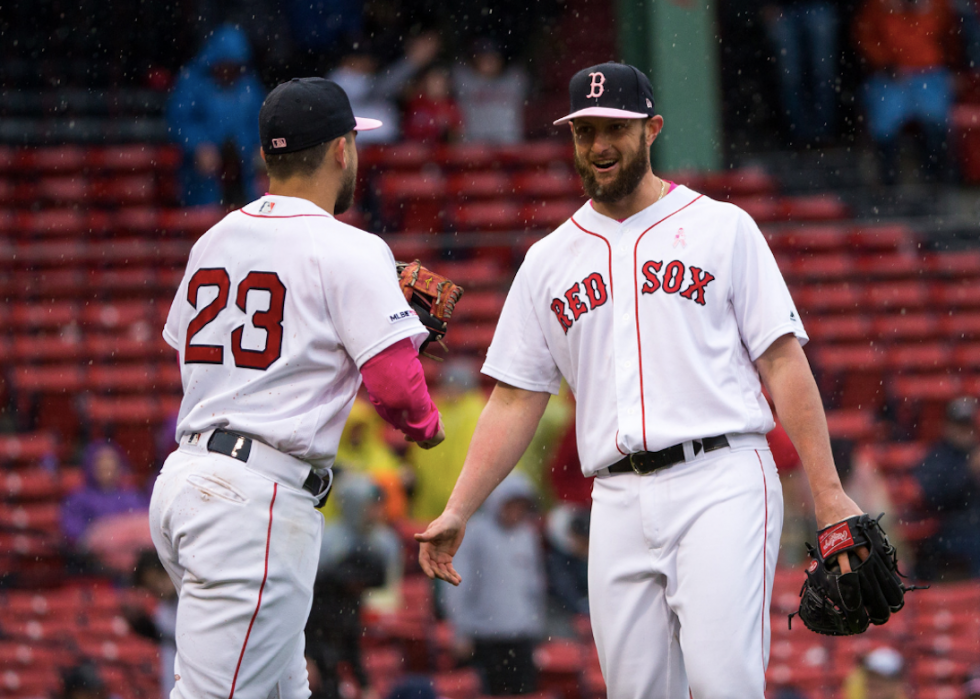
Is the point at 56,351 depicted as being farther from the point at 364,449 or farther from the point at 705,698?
the point at 705,698

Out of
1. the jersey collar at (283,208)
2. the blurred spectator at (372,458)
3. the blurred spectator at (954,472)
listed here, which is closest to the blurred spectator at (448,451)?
the blurred spectator at (372,458)

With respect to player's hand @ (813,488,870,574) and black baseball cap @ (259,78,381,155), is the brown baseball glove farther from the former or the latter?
player's hand @ (813,488,870,574)

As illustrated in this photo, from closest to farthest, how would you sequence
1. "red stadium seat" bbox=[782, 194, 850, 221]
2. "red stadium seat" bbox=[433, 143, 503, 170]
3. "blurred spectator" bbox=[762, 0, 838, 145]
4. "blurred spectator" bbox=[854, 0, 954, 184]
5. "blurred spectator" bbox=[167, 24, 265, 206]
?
"blurred spectator" bbox=[167, 24, 265, 206] < "red stadium seat" bbox=[433, 143, 503, 170] < "red stadium seat" bbox=[782, 194, 850, 221] < "blurred spectator" bbox=[854, 0, 954, 184] < "blurred spectator" bbox=[762, 0, 838, 145]

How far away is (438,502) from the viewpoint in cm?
788

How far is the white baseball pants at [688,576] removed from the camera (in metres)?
3.22

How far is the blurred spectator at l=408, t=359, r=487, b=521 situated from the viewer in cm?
774

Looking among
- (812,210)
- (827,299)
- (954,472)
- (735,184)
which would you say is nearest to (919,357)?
(827,299)

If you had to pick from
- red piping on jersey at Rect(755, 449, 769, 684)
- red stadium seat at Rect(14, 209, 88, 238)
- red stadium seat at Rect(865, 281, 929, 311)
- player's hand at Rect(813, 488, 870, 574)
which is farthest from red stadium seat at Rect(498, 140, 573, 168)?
player's hand at Rect(813, 488, 870, 574)

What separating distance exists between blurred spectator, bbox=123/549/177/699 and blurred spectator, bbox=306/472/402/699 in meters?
0.64

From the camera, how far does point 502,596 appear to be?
6609 mm

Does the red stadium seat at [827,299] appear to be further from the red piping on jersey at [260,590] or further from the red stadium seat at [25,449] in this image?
the red piping on jersey at [260,590]

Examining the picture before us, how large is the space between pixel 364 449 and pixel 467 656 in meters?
1.60

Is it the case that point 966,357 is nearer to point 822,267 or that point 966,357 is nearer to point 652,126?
point 822,267

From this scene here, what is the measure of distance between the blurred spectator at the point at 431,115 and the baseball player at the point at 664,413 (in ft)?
27.2
